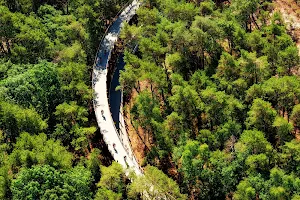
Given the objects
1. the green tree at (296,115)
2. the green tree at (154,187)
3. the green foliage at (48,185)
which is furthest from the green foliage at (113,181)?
the green tree at (296,115)

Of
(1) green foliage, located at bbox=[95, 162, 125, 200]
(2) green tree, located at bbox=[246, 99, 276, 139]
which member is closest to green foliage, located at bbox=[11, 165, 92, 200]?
(1) green foliage, located at bbox=[95, 162, 125, 200]

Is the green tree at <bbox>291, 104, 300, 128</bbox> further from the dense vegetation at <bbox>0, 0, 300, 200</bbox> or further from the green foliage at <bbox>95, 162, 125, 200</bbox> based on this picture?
the green foliage at <bbox>95, 162, 125, 200</bbox>

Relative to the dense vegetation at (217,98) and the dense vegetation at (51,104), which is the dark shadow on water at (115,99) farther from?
the dense vegetation at (51,104)

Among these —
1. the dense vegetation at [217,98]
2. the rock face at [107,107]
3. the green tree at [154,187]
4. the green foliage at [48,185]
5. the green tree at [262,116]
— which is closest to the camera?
the green foliage at [48,185]

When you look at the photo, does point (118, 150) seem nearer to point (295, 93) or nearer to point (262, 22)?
point (295, 93)

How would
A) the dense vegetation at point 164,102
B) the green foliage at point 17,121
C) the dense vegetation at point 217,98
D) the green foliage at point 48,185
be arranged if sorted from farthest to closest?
the green foliage at point 17,121, the dense vegetation at point 217,98, the dense vegetation at point 164,102, the green foliage at point 48,185

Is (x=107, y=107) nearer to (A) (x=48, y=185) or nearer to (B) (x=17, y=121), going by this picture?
(B) (x=17, y=121)

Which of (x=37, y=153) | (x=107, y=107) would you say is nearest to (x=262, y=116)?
(x=107, y=107)

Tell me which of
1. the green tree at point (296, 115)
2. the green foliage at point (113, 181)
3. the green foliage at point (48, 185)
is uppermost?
the green tree at point (296, 115)
